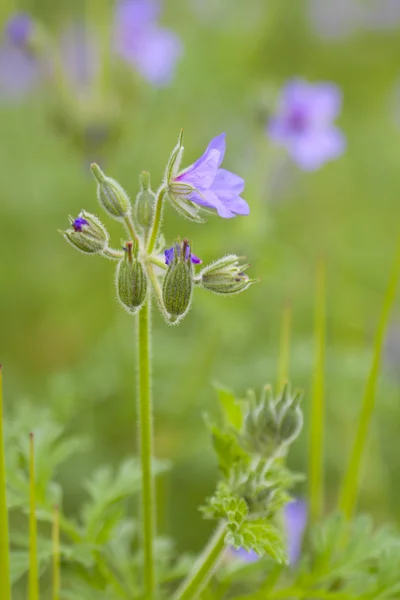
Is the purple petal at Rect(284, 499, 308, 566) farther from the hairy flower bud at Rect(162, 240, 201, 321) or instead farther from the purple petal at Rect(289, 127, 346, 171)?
the purple petal at Rect(289, 127, 346, 171)

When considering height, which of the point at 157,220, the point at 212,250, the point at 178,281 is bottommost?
the point at 178,281

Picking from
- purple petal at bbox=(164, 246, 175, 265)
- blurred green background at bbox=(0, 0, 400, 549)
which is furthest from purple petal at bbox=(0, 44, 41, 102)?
purple petal at bbox=(164, 246, 175, 265)

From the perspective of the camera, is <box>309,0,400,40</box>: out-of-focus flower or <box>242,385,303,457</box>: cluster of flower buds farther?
<box>309,0,400,40</box>: out-of-focus flower

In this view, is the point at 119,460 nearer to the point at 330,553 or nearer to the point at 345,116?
the point at 330,553

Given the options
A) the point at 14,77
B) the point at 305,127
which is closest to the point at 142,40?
the point at 305,127

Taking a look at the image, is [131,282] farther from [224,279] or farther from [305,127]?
[305,127]
